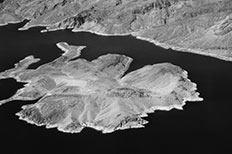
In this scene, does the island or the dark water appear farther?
the island

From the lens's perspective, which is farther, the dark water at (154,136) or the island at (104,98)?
the island at (104,98)

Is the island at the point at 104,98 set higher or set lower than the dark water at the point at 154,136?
higher

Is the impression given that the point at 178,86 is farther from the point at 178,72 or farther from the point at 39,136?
the point at 39,136

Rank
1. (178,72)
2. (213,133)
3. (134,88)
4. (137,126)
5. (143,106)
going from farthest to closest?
1. (178,72)
2. (134,88)
3. (143,106)
4. (137,126)
5. (213,133)

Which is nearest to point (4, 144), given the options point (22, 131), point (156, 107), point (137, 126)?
point (22, 131)

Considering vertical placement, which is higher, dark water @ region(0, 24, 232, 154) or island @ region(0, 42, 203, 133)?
island @ region(0, 42, 203, 133)

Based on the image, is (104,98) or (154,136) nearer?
(154,136)

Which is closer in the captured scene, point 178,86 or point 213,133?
point 213,133

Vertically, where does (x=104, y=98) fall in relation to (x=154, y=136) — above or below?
above
